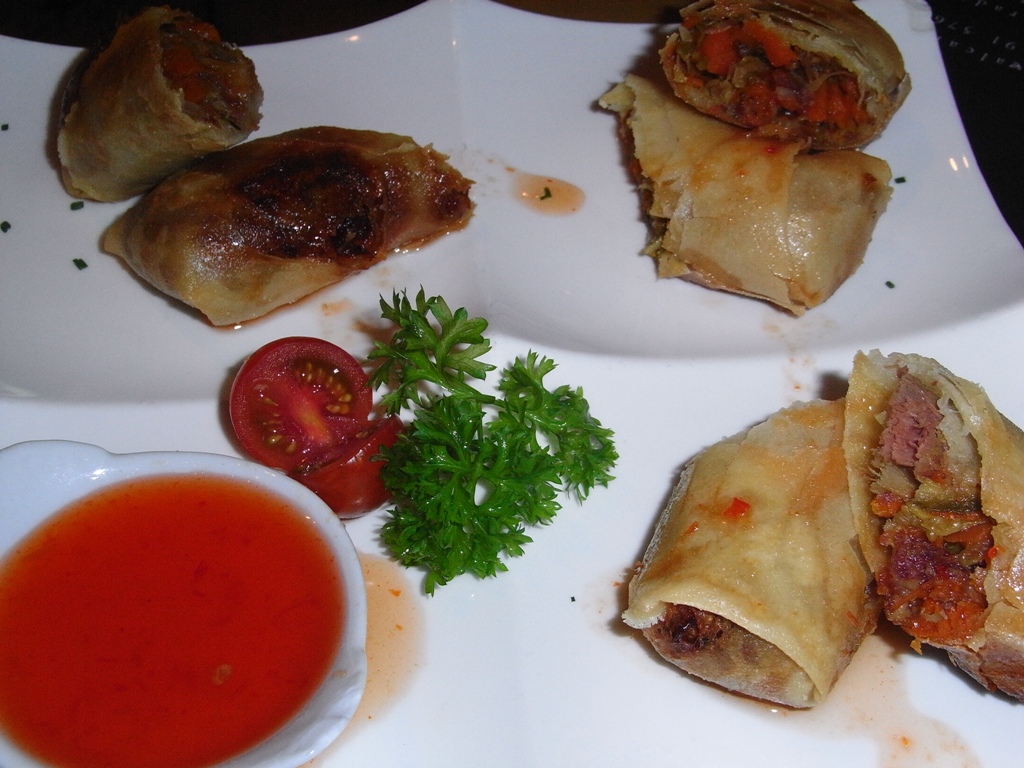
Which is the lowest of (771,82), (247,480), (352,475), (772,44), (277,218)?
(352,475)

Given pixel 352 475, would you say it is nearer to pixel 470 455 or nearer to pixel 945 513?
pixel 470 455

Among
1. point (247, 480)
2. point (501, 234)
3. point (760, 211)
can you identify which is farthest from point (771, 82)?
point (247, 480)

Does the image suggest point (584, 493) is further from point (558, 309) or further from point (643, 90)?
point (643, 90)

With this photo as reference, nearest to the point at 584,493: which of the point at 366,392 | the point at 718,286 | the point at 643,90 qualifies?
the point at 366,392

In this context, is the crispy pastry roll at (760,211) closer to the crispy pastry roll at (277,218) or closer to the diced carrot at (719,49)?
the diced carrot at (719,49)

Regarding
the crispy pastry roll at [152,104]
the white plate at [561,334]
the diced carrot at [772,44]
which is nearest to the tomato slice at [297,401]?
the white plate at [561,334]
